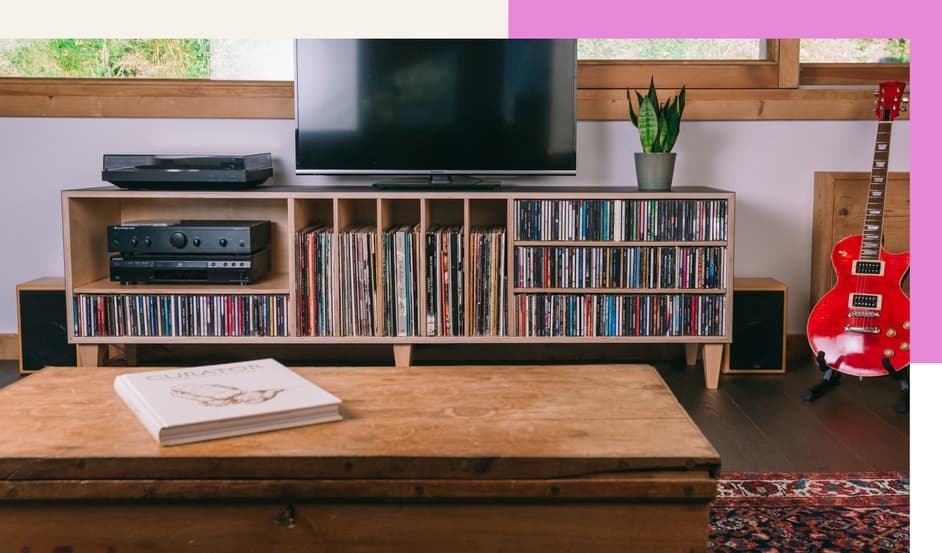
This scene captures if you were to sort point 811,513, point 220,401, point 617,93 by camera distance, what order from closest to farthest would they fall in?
point 220,401, point 811,513, point 617,93

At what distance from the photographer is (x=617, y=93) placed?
349cm

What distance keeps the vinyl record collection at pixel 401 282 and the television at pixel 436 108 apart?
24 cm

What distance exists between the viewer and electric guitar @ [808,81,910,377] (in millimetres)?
2934

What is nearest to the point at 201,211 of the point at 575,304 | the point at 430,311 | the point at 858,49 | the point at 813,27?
the point at 430,311

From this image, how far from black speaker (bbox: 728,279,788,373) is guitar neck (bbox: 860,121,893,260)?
1.14ft

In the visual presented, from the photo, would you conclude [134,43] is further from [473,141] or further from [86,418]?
[86,418]

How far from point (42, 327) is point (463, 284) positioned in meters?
1.49

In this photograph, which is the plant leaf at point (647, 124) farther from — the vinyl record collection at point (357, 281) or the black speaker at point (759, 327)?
the vinyl record collection at point (357, 281)

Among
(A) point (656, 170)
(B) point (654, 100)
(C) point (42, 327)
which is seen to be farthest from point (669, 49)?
(C) point (42, 327)

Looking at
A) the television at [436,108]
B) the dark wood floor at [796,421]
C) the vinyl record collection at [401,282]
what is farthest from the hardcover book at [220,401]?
the television at [436,108]

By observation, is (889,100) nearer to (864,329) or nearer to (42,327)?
(864,329)

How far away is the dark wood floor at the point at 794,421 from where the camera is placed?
2.37 meters

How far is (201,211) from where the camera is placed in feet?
11.6

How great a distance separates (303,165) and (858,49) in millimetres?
2135
